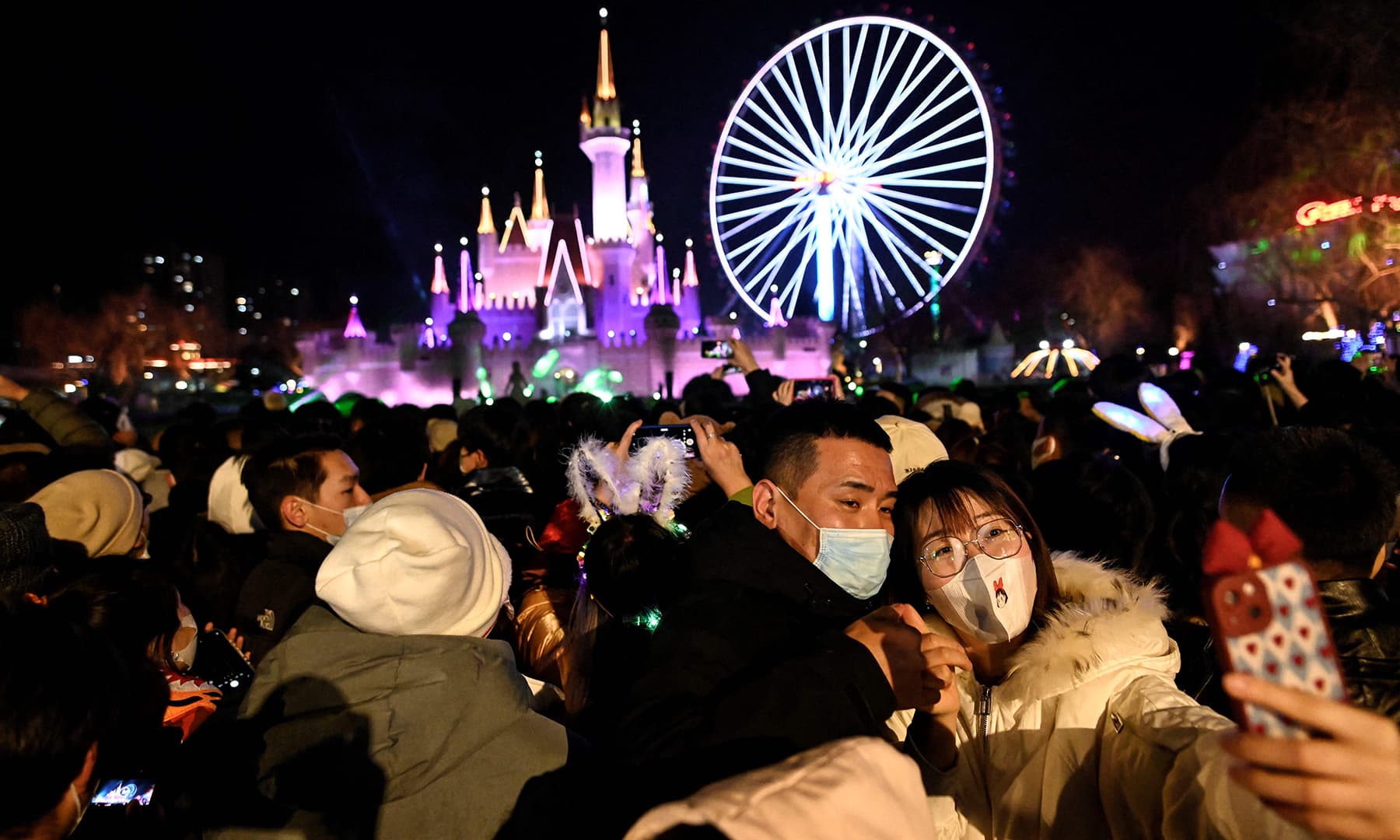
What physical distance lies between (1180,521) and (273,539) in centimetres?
375

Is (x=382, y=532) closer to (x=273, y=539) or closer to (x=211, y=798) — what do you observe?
(x=211, y=798)

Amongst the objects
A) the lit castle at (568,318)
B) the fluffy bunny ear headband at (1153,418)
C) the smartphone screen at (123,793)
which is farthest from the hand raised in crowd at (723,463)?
the lit castle at (568,318)

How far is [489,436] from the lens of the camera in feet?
20.5

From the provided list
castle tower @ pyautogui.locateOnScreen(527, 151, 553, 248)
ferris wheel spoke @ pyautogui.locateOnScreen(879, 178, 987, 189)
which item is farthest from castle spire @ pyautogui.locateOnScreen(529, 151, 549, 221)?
ferris wheel spoke @ pyautogui.locateOnScreen(879, 178, 987, 189)

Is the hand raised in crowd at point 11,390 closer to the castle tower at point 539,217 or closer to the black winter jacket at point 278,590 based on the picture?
the black winter jacket at point 278,590

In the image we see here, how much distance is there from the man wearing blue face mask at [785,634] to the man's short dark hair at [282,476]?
2.06 m

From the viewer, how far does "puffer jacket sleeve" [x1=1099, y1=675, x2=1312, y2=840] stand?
53.8 inches

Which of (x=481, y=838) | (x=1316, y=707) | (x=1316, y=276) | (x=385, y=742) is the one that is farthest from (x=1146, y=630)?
(x=1316, y=276)

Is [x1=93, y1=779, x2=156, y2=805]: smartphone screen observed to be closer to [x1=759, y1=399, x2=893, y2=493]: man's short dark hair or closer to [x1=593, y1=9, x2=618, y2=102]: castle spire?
[x1=759, y1=399, x2=893, y2=493]: man's short dark hair

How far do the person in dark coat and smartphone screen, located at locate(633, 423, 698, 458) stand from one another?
2.59 m

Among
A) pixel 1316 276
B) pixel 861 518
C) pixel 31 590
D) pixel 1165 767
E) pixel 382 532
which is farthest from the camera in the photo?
pixel 1316 276

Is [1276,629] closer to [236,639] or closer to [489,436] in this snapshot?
[236,639]

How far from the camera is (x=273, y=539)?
3447mm

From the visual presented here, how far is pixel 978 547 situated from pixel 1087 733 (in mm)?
545
